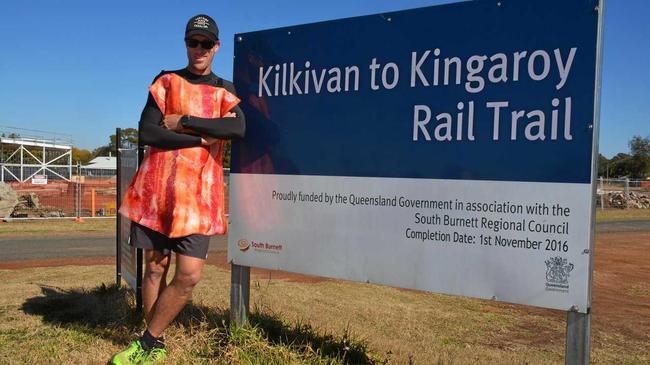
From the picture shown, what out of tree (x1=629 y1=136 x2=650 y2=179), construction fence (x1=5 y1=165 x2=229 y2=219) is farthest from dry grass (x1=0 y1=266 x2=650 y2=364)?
tree (x1=629 y1=136 x2=650 y2=179)

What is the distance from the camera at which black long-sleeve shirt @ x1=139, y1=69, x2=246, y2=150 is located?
3324 millimetres

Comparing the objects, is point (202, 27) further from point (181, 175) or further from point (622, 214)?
point (622, 214)

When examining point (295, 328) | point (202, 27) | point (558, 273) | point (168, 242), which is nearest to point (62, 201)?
point (295, 328)

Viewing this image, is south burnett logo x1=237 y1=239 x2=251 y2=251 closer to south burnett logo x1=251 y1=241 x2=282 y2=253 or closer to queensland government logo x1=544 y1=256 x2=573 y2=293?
south burnett logo x1=251 y1=241 x2=282 y2=253

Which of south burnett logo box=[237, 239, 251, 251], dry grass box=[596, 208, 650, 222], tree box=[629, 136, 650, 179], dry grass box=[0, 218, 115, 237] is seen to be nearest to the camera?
south burnett logo box=[237, 239, 251, 251]

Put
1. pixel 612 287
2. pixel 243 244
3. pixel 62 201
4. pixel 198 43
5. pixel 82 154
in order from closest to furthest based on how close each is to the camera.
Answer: pixel 198 43 < pixel 243 244 < pixel 612 287 < pixel 62 201 < pixel 82 154

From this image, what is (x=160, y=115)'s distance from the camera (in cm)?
348

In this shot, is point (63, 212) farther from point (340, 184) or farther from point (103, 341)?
point (340, 184)

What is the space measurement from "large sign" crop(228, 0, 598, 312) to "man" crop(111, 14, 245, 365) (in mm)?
377

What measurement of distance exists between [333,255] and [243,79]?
141cm

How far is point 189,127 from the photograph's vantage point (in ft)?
10.8

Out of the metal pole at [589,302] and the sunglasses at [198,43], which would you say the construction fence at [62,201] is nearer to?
the sunglasses at [198,43]

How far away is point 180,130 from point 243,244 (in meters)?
0.93

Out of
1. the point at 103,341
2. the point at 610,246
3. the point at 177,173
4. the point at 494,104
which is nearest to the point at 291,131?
the point at 177,173
